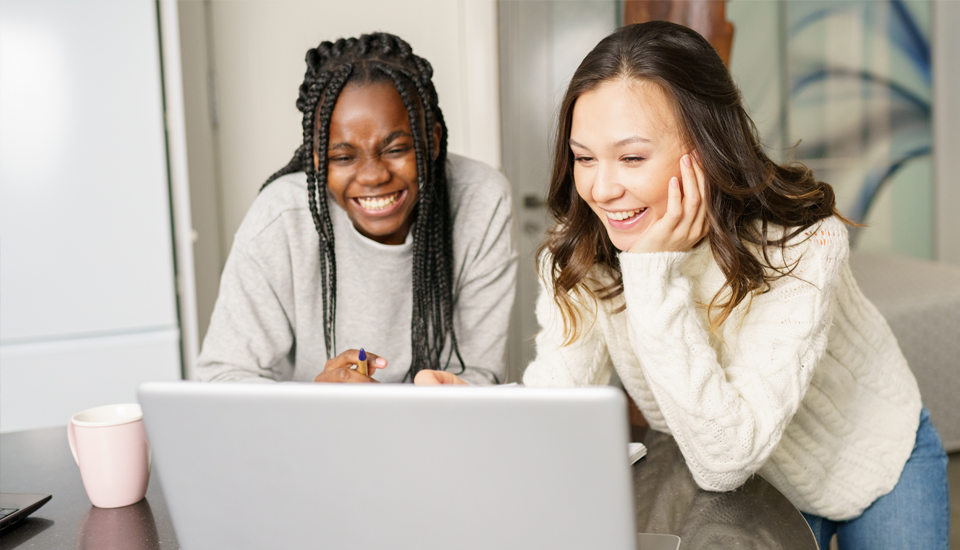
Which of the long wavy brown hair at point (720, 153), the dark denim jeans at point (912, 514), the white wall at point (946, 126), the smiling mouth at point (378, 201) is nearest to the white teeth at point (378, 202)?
the smiling mouth at point (378, 201)

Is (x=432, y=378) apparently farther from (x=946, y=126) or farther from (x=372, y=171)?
(x=946, y=126)

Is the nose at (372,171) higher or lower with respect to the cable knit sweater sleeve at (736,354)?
higher

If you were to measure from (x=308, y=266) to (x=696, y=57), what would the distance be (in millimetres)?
798

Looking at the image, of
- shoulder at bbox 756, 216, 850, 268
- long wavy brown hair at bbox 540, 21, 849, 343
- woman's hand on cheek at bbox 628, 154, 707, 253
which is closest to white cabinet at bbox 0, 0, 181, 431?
long wavy brown hair at bbox 540, 21, 849, 343

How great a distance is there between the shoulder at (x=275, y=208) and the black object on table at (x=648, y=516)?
54 cm

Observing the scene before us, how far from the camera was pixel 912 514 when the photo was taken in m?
1.05

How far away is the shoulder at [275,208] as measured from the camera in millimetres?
1395

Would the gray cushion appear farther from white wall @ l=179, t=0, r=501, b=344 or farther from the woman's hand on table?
the woman's hand on table

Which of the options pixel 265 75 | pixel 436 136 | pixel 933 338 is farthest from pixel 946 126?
pixel 436 136

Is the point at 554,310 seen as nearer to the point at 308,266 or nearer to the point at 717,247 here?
the point at 717,247

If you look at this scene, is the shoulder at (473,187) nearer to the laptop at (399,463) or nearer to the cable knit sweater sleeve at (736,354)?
the cable knit sweater sleeve at (736,354)

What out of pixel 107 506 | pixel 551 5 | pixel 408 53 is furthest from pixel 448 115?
pixel 107 506

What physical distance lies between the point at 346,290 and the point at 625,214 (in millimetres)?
660

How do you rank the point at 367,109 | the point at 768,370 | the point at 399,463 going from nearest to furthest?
the point at 399,463 < the point at 768,370 < the point at 367,109
